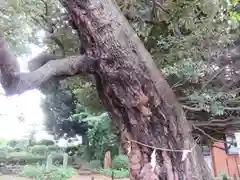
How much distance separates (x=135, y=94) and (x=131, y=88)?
45 mm

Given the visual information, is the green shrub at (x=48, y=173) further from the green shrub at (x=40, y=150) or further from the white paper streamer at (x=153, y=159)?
the white paper streamer at (x=153, y=159)

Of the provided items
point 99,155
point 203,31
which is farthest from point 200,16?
point 99,155

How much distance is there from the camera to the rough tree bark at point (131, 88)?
1.55 m

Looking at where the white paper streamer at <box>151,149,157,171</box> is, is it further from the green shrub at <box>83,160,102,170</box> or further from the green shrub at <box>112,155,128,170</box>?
the green shrub at <box>83,160,102,170</box>

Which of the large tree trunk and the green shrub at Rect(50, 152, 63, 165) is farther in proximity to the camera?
the green shrub at Rect(50, 152, 63, 165)

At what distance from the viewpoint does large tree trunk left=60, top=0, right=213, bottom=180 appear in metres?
1.55

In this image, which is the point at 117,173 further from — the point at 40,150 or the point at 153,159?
the point at 153,159

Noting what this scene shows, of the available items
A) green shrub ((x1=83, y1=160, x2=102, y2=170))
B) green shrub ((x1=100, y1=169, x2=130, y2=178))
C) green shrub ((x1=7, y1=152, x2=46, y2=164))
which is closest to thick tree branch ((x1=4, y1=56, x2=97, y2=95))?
green shrub ((x1=100, y1=169, x2=130, y2=178))

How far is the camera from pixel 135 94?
160cm

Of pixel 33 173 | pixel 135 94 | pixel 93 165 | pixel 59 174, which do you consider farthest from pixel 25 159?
pixel 135 94

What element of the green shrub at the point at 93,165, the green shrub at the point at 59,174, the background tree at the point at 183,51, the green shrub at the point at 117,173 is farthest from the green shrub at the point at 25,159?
the background tree at the point at 183,51

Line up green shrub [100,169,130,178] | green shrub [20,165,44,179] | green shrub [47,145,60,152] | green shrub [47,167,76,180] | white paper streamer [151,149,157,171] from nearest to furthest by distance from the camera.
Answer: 1. white paper streamer [151,149,157,171]
2. green shrub [47,167,76,180]
3. green shrub [20,165,44,179]
4. green shrub [100,169,130,178]
5. green shrub [47,145,60,152]

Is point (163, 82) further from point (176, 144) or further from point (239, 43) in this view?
point (239, 43)

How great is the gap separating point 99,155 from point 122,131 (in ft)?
21.8
